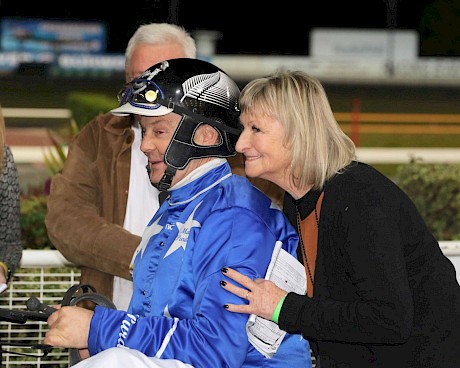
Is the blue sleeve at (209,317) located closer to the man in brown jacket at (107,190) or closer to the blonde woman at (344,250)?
the blonde woman at (344,250)

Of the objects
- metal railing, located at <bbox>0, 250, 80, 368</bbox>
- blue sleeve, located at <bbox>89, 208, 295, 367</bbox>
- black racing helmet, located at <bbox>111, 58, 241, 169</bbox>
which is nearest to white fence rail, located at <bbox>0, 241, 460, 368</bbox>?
metal railing, located at <bbox>0, 250, 80, 368</bbox>

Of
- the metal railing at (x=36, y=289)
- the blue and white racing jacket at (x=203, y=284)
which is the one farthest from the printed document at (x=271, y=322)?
the metal railing at (x=36, y=289)

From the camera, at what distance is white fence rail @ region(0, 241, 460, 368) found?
395 cm

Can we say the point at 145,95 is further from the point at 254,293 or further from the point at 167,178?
the point at 254,293

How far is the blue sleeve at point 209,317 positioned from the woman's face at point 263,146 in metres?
0.27

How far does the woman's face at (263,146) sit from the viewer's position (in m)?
2.23

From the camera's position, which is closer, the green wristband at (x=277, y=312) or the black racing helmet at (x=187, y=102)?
the green wristband at (x=277, y=312)

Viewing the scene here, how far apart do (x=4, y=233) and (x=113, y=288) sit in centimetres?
44

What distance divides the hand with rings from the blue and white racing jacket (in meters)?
0.02

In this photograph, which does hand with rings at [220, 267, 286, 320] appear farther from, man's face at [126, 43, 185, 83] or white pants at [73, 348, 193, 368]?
man's face at [126, 43, 185, 83]

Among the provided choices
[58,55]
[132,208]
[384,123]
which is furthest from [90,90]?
[132,208]

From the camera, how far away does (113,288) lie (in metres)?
3.30

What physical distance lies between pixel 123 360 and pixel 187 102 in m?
0.67

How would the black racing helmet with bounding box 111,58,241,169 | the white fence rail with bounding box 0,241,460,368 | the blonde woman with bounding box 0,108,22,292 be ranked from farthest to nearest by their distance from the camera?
the white fence rail with bounding box 0,241,460,368 → the blonde woman with bounding box 0,108,22,292 → the black racing helmet with bounding box 111,58,241,169
